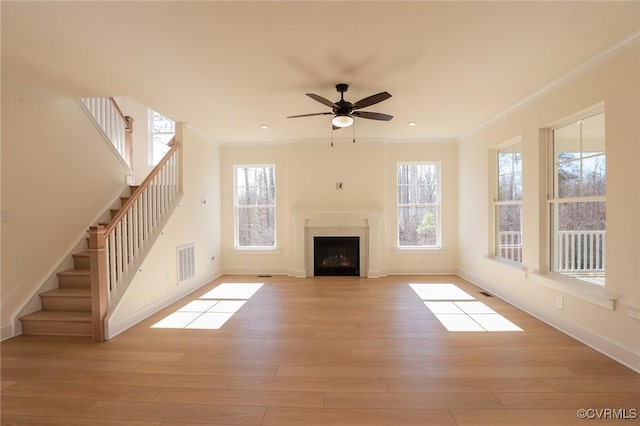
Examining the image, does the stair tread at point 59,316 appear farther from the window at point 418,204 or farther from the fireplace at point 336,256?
the window at point 418,204

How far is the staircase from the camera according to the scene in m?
3.15

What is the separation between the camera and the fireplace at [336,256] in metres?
5.93

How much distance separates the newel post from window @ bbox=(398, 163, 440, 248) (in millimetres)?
4879

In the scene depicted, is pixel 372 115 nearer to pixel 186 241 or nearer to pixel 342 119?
pixel 342 119

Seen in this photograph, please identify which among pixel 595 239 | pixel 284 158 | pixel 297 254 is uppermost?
pixel 284 158

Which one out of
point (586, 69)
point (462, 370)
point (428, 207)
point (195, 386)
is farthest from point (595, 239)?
point (195, 386)

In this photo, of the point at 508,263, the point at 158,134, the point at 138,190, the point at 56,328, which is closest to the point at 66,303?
the point at 56,328

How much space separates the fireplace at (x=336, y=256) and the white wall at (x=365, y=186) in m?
0.42

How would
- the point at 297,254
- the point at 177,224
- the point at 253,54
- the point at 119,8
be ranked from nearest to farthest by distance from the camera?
the point at 119,8 → the point at 253,54 → the point at 177,224 → the point at 297,254

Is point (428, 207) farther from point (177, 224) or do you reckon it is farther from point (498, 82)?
point (177, 224)

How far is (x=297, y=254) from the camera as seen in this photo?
5879mm

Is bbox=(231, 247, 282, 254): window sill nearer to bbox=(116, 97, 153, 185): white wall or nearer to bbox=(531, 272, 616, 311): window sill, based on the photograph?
bbox=(116, 97, 153, 185): white wall

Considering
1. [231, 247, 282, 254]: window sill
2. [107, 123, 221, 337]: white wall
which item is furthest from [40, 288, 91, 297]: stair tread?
[231, 247, 282, 254]: window sill

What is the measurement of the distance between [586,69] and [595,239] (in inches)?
72.3
